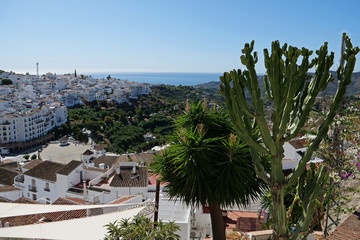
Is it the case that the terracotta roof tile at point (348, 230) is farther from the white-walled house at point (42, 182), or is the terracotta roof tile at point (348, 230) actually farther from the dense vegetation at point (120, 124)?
the dense vegetation at point (120, 124)

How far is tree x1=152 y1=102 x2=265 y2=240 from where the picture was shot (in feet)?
17.4

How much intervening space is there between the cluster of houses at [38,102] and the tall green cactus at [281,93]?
62.5 m

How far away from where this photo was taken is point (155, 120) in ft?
240

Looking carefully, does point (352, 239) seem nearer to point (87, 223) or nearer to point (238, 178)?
point (238, 178)

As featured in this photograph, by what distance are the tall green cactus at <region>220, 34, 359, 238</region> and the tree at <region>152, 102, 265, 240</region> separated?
96cm

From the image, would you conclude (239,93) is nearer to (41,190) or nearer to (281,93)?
(281,93)

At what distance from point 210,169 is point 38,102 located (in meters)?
76.6

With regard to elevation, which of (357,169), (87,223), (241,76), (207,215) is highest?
(241,76)

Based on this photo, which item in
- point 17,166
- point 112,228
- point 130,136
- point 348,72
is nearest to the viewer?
point 348,72

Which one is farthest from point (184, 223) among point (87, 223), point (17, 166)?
point (17, 166)

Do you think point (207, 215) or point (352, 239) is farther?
point (207, 215)

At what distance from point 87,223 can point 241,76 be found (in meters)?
5.13

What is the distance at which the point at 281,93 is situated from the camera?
4094 millimetres

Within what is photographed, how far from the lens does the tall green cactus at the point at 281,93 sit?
3.96 metres
